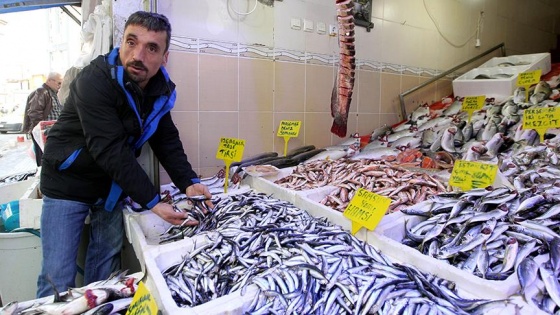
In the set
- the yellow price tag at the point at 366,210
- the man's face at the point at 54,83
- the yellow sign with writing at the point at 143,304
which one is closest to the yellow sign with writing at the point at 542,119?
the yellow price tag at the point at 366,210

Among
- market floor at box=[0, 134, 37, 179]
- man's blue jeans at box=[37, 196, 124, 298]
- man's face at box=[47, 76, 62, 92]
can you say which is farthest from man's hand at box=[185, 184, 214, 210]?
man's face at box=[47, 76, 62, 92]

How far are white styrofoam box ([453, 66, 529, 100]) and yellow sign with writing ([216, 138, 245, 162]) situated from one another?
4.21m

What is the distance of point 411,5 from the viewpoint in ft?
17.0

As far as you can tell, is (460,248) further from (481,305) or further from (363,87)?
(363,87)

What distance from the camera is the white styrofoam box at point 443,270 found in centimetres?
140

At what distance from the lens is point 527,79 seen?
186 inches

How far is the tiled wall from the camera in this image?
3363 millimetres

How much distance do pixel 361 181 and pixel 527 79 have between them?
3601mm

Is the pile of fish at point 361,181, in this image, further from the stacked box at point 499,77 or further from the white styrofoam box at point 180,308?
the stacked box at point 499,77

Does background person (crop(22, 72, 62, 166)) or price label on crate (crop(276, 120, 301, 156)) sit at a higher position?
background person (crop(22, 72, 62, 166))

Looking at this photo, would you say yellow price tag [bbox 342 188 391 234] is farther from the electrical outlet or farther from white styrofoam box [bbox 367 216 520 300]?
the electrical outlet

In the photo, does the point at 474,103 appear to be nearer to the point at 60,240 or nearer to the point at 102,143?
the point at 102,143

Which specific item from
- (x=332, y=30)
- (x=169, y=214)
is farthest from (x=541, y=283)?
(x=332, y=30)

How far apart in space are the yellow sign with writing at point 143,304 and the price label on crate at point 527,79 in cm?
513
